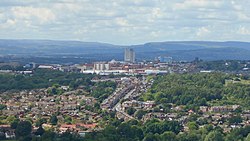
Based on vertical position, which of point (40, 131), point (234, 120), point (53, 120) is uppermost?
point (40, 131)

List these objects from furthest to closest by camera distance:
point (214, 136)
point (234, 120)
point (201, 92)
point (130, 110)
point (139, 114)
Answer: point (201, 92), point (130, 110), point (139, 114), point (234, 120), point (214, 136)

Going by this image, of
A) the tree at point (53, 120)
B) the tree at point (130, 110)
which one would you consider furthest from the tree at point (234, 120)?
the tree at point (53, 120)

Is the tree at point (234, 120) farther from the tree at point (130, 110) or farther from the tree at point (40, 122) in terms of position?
the tree at point (40, 122)

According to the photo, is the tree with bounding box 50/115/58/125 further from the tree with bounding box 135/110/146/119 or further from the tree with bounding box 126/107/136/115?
the tree with bounding box 126/107/136/115

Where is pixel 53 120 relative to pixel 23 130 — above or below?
below

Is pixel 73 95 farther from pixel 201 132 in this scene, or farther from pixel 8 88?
pixel 201 132

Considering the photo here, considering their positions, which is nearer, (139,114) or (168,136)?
(168,136)

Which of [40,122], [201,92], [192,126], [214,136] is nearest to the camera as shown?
[214,136]

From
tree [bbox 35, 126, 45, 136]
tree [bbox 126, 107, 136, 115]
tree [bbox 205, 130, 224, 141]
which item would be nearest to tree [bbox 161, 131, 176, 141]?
tree [bbox 205, 130, 224, 141]

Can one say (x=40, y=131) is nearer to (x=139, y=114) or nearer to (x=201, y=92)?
(x=139, y=114)

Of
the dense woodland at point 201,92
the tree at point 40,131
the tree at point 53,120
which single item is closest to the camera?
the tree at point 40,131

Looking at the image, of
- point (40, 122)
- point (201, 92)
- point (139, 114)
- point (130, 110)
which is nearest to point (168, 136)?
point (40, 122)

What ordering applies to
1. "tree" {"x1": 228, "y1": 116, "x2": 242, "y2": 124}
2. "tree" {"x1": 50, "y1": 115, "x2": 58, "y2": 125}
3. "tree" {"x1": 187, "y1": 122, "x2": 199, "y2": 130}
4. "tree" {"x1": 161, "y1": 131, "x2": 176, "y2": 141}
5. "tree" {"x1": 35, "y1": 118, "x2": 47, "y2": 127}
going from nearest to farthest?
"tree" {"x1": 161, "y1": 131, "x2": 176, "y2": 141}
"tree" {"x1": 187, "y1": 122, "x2": 199, "y2": 130}
"tree" {"x1": 35, "y1": 118, "x2": 47, "y2": 127}
"tree" {"x1": 50, "y1": 115, "x2": 58, "y2": 125}
"tree" {"x1": 228, "y1": 116, "x2": 242, "y2": 124}
